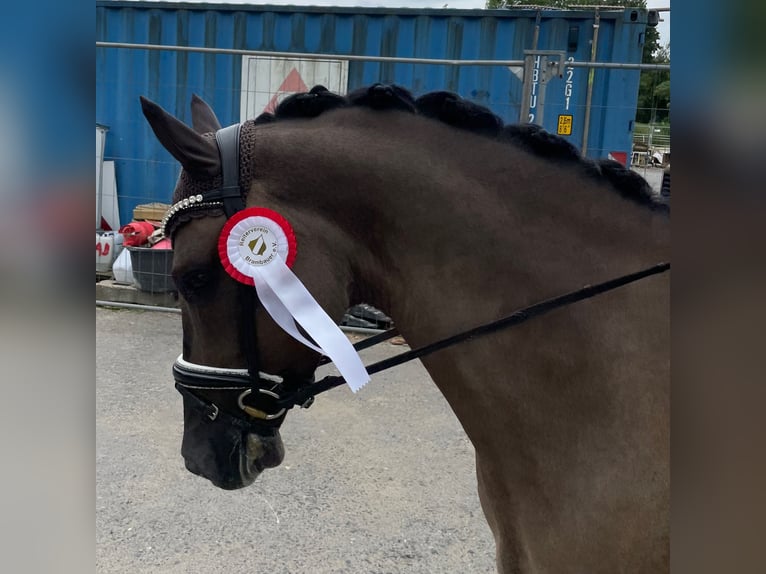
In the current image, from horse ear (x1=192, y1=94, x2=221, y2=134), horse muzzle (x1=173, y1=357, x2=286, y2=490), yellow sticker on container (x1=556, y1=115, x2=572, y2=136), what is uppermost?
yellow sticker on container (x1=556, y1=115, x2=572, y2=136)

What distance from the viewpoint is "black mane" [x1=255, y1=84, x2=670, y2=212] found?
55.4 inches

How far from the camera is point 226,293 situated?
4.56 feet

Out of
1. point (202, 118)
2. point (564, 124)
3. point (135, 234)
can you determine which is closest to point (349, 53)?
point (564, 124)

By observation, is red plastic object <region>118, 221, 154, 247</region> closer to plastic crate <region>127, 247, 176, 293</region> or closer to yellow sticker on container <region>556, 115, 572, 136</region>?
plastic crate <region>127, 247, 176, 293</region>

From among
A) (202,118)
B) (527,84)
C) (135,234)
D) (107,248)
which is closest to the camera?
(202,118)

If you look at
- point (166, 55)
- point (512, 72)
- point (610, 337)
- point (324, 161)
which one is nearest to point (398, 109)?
point (324, 161)

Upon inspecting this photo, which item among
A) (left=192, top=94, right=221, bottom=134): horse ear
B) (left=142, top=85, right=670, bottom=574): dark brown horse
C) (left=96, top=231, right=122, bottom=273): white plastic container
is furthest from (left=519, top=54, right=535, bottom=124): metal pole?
(left=96, top=231, right=122, bottom=273): white plastic container

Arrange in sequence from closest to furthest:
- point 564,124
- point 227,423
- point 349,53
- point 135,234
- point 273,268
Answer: point 273,268 → point 227,423 → point 564,124 → point 135,234 → point 349,53

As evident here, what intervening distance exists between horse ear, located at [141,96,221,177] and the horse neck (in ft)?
0.38

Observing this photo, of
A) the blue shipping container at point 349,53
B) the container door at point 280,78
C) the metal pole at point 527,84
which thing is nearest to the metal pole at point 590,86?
the blue shipping container at point 349,53

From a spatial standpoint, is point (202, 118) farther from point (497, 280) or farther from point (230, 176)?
point (497, 280)

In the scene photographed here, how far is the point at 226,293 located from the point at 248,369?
0.18m

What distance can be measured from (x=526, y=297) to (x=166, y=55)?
716 centimetres
